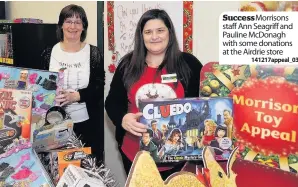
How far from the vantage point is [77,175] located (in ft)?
4.00

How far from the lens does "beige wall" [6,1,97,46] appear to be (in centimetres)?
275

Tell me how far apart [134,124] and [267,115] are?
50cm

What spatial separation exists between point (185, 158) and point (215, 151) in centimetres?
11

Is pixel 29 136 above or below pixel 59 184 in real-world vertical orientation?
above

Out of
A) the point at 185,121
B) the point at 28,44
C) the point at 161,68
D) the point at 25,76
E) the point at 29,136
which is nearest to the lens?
the point at 185,121

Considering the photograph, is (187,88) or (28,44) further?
(28,44)

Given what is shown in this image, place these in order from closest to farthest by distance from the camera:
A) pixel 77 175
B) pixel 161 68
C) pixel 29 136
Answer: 1. pixel 77 175
2. pixel 29 136
3. pixel 161 68

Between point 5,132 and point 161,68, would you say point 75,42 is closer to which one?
point 161,68

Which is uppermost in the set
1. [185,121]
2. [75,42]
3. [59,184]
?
[75,42]

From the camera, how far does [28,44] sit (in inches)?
99.0

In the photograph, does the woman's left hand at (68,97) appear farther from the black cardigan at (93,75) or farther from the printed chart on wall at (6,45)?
the printed chart on wall at (6,45)

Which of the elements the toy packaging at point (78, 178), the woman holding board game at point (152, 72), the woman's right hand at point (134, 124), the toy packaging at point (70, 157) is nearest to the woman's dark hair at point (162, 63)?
the woman holding board game at point (152, 72)

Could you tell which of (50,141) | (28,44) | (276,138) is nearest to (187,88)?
(276,138)

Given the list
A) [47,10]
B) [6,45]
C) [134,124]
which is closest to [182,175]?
[134,124]
